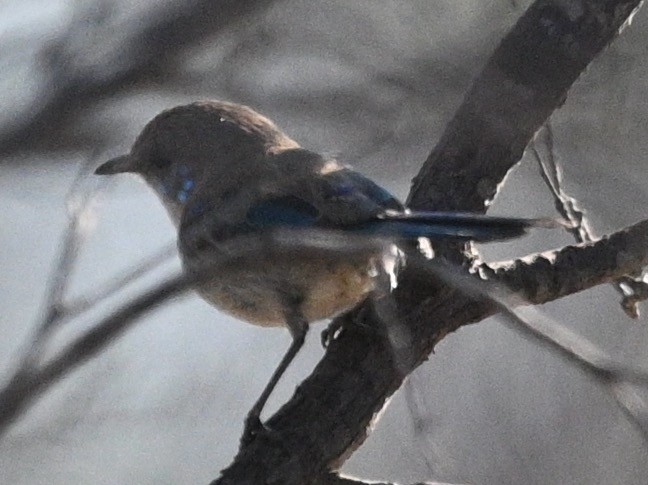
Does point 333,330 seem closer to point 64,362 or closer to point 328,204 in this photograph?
point 328,204

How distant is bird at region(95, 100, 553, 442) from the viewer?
9.10 feet

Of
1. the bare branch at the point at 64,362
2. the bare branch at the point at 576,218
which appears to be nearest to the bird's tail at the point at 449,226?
the bare branch at the point at 576,218

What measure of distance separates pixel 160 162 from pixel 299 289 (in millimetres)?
1044

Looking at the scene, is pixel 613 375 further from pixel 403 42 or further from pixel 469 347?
pixel 469 347

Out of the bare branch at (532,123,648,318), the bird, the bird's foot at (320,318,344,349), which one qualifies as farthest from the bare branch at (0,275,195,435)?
the bare branch at (532,123,648,318)

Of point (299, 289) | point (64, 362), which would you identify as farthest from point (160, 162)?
point (64, 362)

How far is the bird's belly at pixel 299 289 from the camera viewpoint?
3.21 m

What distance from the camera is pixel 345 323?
10.8 feet

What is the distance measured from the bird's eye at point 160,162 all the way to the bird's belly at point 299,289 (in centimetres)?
75

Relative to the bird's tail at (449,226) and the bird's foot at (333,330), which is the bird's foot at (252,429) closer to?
the bird's foot at (333,330)

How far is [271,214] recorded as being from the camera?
296 centimetres

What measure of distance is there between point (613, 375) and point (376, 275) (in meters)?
1.47

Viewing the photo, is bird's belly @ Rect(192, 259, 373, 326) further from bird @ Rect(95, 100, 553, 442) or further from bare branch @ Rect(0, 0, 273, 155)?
bare branch @ Rect(0, 0, 273, 155)

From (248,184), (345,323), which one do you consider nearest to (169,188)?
(248,184)
